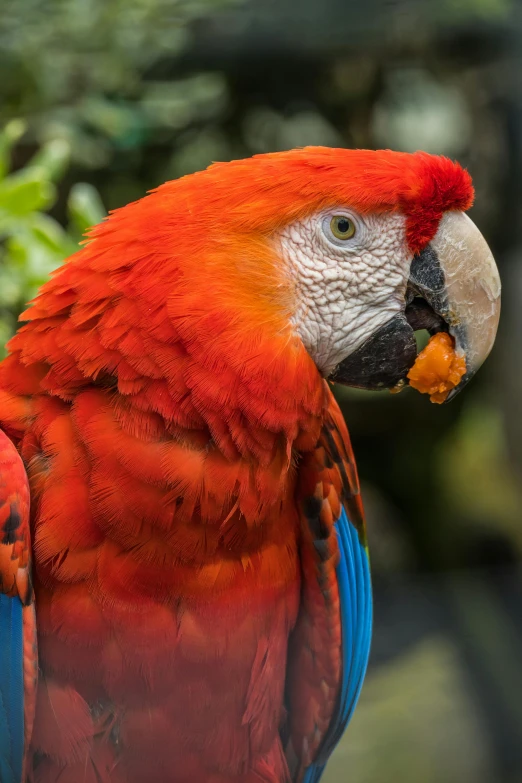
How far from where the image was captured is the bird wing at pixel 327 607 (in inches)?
42.0

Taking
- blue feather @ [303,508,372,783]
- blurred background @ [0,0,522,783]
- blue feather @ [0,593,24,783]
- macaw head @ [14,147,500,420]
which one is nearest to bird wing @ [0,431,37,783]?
blue feather @ [0,593,24,783]

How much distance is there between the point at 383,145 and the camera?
7.25 feet

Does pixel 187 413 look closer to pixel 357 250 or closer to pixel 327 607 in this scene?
pixel 357 250

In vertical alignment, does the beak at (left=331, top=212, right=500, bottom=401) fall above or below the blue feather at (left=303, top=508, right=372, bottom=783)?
above

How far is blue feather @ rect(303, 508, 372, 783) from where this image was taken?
1.12 metres

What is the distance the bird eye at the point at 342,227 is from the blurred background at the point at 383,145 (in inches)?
26.7

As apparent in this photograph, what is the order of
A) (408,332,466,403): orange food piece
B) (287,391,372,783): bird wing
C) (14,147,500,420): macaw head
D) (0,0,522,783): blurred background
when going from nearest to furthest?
(14,147,500,420): macaw head
(408,332,466,403): orange food piece
(287,391,372,783): bird wing
(0,0,522,783): blurred background

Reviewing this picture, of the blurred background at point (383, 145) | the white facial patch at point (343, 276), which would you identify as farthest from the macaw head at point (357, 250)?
the blurred background at point (383, 145)

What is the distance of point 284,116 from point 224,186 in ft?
4.59

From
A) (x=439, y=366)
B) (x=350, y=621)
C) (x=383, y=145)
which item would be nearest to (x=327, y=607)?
(x=350, y=621)

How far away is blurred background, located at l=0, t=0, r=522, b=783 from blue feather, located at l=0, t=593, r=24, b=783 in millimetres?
661

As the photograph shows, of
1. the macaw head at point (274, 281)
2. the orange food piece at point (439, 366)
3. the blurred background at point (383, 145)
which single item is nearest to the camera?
the macaw head at point (274, 281)

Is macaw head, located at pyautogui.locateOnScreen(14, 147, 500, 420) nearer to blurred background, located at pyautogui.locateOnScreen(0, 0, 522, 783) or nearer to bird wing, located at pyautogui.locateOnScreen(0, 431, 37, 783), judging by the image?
bird wing, located at pyautogui.locateOnScreen(0, 431, 37, 783)

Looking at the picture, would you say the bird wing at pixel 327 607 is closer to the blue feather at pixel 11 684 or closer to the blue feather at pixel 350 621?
the blue feather at pixel 350 621
